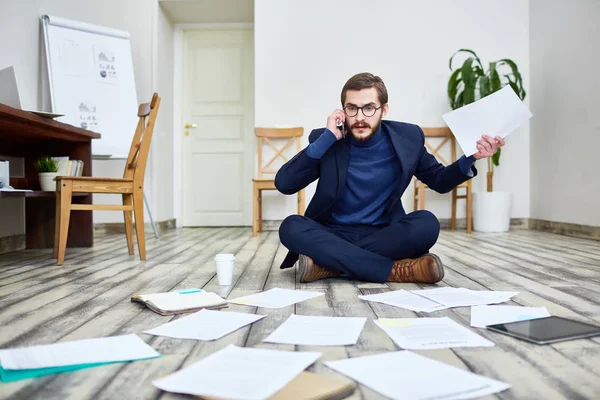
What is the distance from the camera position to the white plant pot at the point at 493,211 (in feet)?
14.6

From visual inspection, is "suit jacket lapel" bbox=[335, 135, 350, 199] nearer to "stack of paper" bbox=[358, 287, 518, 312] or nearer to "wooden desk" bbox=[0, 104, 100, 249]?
"stack of paper" bbox=[358, 287, 518, 312]

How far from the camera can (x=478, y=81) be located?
451 centimetres

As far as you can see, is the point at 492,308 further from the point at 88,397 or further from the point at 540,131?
the point at 540,131

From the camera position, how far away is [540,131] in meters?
4.58

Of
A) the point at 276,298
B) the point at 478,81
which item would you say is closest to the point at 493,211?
the point at 478,81

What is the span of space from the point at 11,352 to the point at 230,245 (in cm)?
245

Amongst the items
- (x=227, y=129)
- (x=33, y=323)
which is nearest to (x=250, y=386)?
(x=33, y=323)

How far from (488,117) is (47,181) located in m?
2.38

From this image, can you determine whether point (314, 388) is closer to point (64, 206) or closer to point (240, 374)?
point (240, 374)

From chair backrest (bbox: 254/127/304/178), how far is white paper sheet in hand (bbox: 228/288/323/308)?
297cm

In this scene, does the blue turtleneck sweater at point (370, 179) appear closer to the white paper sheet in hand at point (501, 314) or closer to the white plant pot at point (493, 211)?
the white paper sheet in hand at point (501, 314)

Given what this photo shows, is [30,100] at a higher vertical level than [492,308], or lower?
higher

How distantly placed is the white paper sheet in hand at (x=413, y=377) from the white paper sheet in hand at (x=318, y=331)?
146mm

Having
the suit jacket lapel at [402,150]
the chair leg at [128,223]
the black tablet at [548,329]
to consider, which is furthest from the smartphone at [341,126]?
the chair leg at [128,223]
